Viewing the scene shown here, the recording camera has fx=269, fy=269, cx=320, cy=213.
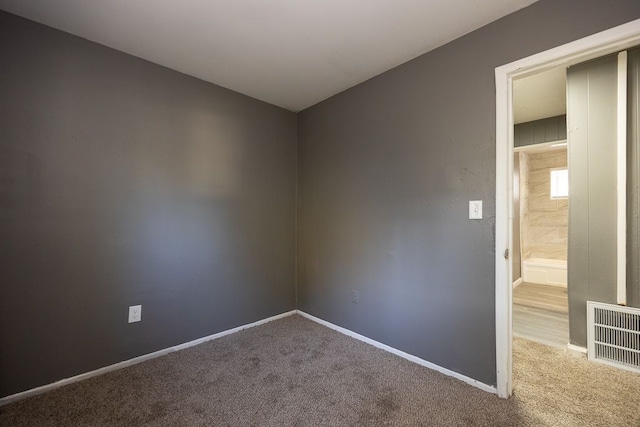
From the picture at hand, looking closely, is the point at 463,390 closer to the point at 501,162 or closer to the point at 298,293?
the point at 501,162

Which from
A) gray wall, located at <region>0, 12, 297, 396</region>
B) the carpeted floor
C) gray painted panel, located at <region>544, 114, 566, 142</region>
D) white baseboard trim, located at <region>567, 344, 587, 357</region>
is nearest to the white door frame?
the carpeted floor

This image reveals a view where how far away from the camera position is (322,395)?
1.71m

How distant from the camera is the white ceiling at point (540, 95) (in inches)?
106

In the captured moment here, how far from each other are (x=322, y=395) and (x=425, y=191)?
63.5 inches

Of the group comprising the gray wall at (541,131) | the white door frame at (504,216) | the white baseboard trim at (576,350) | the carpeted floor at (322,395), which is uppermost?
the gray wall at (541,131)

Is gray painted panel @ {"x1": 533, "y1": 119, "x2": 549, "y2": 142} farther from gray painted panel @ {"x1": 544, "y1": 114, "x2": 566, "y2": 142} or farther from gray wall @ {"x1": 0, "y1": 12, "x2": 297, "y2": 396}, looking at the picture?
gray wall @ {"x1": 0, "y1": 12, "x2": 297, "y2": 396}

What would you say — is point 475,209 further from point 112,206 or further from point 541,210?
point 541,210

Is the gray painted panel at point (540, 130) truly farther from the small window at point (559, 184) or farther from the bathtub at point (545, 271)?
the bathtub at point (545, 271)

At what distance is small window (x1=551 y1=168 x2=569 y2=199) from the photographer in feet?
14.8

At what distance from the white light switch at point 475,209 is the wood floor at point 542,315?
1.63 meters

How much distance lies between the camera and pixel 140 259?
2148 millimetres

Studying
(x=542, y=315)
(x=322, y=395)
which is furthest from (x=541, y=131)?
(x=322, y=395)

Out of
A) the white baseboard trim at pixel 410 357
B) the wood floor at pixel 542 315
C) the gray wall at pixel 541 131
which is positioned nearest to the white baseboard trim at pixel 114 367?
the white baseboard trim at pixel 410 357

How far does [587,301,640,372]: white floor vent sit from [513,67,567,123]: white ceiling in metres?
2.09
